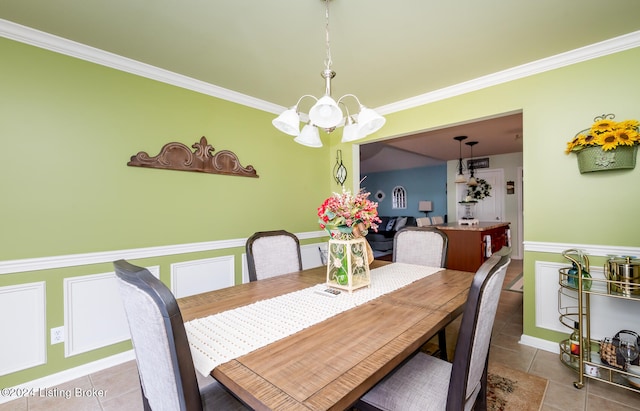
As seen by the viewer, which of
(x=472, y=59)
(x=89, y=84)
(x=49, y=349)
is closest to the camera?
(x=49, y=349)

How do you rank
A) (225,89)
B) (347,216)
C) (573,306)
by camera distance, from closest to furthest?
1. (347,216)
2. (573,306)
3. (225,89)

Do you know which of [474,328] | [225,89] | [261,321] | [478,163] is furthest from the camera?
[478,163]

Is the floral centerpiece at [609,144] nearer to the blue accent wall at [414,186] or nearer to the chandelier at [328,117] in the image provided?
the chandelier at [328,117]

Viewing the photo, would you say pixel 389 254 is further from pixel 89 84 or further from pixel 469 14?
pixel 89 84

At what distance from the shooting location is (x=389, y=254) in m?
6.36

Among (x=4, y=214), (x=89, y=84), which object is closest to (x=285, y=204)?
(x=89, y=84)

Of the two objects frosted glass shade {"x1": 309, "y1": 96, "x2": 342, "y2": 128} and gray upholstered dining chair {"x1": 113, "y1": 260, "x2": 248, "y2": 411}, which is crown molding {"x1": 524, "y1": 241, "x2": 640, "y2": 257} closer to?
frosted glass shade {"x1": 309, "y1": 96, "x2": 342, "y2": 128}

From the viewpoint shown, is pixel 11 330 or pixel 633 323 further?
pixel 633 323

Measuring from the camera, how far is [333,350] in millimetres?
912

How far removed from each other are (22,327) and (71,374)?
1.53 feet

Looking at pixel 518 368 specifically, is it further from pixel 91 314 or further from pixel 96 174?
pixel 96 174

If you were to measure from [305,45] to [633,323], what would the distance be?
10.2 ft

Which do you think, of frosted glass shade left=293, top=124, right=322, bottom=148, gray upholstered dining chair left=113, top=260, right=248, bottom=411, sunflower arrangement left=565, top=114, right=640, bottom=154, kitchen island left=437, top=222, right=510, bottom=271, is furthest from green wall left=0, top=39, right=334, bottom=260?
kitchen island left=437, top=222, right=510, bottom=271

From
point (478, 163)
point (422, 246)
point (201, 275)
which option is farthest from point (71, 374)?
point (478, 163)
